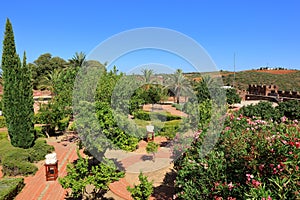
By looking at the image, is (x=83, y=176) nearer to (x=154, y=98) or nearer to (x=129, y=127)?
(x=129, y=127)

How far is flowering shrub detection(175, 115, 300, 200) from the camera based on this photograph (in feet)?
10.2

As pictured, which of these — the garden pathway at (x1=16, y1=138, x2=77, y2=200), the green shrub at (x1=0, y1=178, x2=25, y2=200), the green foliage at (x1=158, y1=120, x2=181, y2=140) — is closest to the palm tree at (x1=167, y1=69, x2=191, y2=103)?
the green foliage at (x1=158, y1=120, x2=181, y2=140)

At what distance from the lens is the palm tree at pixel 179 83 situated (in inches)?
1273

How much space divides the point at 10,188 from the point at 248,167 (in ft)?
24.0

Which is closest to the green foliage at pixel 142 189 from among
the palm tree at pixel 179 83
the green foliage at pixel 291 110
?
the green foliage at pixel 291 110

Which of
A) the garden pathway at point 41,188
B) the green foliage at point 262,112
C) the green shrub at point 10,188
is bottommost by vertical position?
the garden pathway at point 41,188

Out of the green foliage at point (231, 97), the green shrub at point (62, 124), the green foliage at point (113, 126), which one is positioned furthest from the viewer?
the green foliage at point (231, 97)

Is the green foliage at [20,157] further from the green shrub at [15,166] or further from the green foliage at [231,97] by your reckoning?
the green foliage at [231,97]

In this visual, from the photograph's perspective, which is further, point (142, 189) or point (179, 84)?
point (179, 84)

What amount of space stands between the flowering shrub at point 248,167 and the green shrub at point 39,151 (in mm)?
7790

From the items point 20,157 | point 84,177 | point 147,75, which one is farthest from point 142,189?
point 147,75

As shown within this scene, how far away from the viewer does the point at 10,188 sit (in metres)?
7.29

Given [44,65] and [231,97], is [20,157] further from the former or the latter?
[44,65]

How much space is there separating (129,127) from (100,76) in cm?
205
